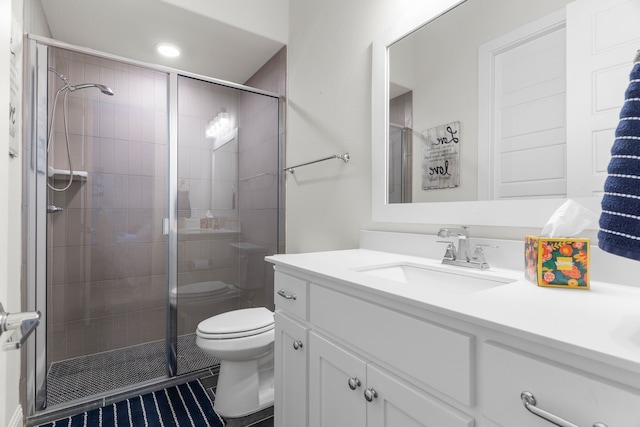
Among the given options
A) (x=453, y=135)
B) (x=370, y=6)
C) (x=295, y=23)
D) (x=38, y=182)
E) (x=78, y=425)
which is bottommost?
(x=78, y=425)

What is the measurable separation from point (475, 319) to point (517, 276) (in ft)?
1.50

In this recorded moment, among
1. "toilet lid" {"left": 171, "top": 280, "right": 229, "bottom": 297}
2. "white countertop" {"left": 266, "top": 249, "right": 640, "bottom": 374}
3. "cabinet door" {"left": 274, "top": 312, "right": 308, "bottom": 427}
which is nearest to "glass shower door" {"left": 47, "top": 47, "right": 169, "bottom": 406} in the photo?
"toilet lid" {"left": 171, "top": 280, "right": 229, "bottom": 297}

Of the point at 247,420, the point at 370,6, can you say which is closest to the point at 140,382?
the point at 247,420

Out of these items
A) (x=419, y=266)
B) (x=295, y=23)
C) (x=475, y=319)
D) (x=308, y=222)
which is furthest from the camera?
(x=295, y=23)

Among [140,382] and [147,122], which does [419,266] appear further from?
[147,122]

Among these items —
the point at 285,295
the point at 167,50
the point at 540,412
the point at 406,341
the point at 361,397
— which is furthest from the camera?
the point at 167,50

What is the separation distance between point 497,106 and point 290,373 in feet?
3.85

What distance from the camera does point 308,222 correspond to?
207cm

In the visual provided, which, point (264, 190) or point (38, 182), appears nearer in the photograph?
point (38, 182)

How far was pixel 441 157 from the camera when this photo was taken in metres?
1.23

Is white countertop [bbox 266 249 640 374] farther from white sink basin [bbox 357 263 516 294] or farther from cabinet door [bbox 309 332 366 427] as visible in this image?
cabinet door [bbox 309 332 366 427]

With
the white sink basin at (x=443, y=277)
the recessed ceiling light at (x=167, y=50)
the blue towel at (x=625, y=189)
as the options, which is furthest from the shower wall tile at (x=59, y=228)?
the blue towel at (x=625, y=189)

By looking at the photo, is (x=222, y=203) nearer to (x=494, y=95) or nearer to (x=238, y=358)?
(x=238, y=358)

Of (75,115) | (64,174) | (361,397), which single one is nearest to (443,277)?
(361,397)
